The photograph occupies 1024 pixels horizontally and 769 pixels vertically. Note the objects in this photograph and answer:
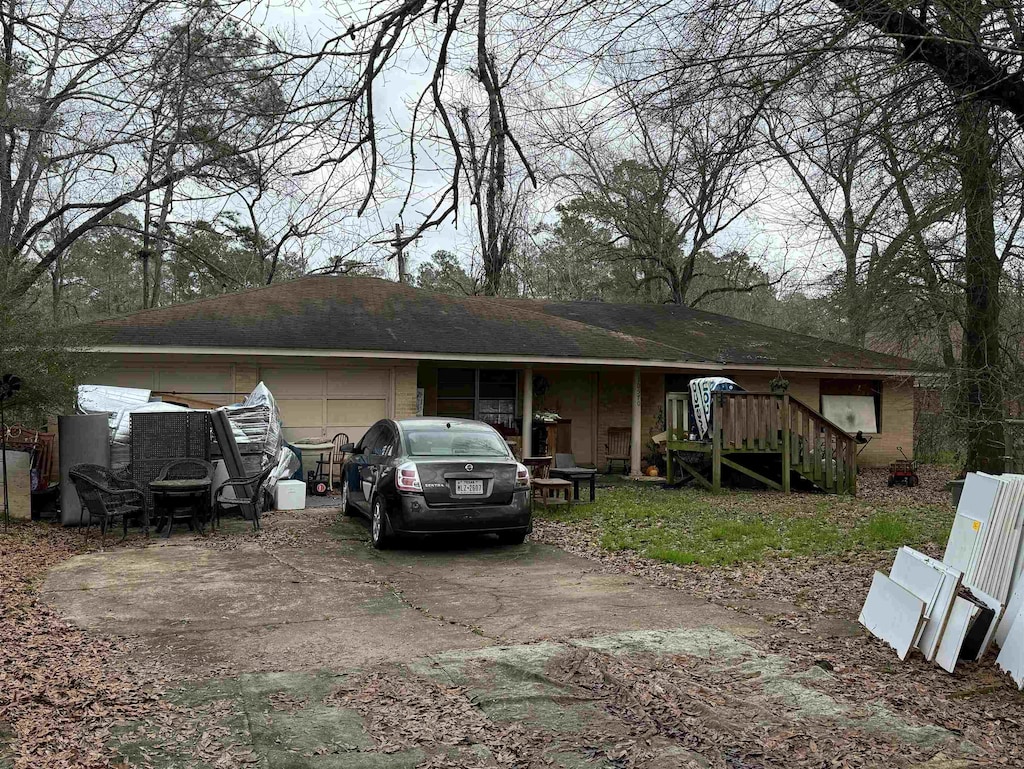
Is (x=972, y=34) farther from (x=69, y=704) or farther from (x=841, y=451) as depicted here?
(x=841, y=451)

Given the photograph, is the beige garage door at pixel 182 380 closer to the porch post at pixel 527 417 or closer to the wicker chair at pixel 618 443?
the porch post at pixel 527 417

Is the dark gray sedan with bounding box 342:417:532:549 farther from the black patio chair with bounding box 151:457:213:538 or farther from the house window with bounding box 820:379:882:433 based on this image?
the house window with bounding box 820:379:882:433

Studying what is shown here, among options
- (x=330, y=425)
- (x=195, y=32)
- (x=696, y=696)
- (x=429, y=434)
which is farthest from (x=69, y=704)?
(x=330, y=425)

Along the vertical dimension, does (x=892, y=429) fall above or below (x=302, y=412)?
below

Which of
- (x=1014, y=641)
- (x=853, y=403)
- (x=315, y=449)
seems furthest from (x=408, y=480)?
(x=853, y=403)

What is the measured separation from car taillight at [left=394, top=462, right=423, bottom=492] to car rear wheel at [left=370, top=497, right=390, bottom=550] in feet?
1.44

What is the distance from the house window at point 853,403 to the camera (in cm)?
2177

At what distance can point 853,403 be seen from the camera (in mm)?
22031

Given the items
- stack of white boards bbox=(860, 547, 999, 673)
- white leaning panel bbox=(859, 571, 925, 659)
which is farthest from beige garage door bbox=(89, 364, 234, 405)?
stack of white boards bbox=(860, 547, 999, 673)

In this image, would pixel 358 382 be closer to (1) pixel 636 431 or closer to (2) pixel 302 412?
(2) pixel 302 412

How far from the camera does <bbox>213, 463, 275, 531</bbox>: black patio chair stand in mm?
10617

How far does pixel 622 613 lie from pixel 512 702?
6.89 feet

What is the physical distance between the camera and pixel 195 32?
17.6ft

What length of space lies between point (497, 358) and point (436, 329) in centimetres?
191
